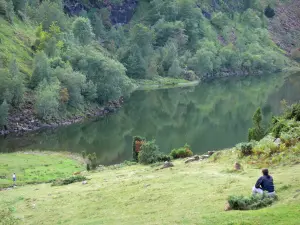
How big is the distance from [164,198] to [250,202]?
7.34 m

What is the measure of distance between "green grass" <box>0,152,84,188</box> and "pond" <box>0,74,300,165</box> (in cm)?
634

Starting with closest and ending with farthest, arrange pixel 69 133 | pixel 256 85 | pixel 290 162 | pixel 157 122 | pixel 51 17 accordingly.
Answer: pixel 290 162 → pixel 69 133 → pixel 157 122 → pixel 51 17 → pixel 256 85

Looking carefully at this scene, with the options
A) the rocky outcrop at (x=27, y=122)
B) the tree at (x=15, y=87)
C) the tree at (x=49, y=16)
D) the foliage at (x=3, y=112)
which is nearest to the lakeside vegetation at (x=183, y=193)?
the foliage at (x=3, y=112)

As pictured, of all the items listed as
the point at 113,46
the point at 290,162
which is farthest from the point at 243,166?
the point at 113,46

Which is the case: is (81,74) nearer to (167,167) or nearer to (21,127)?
(21,127)

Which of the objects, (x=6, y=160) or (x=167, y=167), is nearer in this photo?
(x=167, y=167)

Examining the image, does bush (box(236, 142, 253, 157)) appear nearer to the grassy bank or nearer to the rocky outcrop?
the rocky outcrop

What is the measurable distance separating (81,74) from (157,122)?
2339 centimetres

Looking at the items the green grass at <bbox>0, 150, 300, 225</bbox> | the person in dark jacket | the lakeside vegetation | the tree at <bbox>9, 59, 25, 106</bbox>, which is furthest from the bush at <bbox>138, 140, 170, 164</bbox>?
the tree at <bbox>9, 59, 25, 106</bbox>

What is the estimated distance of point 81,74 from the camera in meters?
109

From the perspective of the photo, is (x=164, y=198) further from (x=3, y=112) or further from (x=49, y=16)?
(x=49, y=16)

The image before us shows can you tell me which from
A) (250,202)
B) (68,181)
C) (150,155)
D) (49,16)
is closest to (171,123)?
(150,155)

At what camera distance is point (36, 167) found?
59062 mm

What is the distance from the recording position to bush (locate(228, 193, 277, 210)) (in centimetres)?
2156
